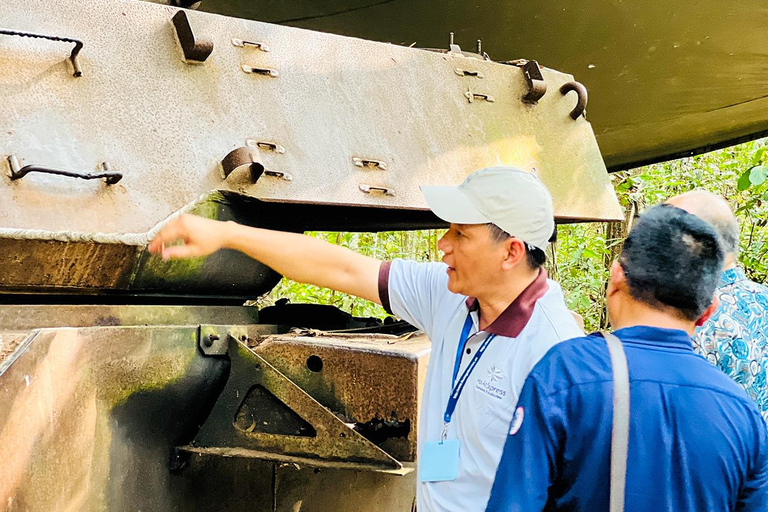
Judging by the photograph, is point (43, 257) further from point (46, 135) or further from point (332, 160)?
point (332, 160)

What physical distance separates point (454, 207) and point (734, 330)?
3.56ft

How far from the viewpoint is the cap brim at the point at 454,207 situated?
6.52 ft

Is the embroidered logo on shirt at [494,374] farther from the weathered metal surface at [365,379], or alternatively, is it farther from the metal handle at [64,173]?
the metal handle at [64,173]

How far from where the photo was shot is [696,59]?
5027 millimetres

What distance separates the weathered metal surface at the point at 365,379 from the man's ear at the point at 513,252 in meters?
0.43

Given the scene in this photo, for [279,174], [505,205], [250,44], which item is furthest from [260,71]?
[505,205]

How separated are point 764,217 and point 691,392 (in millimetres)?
8186

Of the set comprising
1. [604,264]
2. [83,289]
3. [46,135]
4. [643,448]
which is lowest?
[643,448]

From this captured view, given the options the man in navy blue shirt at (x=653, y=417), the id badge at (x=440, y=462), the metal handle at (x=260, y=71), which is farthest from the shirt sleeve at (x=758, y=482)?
the metal handle at (x=260, y=71)

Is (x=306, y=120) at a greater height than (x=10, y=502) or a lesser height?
greater

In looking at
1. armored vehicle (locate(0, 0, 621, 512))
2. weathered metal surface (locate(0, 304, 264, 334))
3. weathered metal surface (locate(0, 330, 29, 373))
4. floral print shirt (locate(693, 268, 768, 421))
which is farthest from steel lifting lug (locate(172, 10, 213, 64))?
floral print shirt (locate(693, 268, 768, 421))

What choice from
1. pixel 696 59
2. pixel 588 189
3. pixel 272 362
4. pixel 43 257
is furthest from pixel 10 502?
pixel 696 59

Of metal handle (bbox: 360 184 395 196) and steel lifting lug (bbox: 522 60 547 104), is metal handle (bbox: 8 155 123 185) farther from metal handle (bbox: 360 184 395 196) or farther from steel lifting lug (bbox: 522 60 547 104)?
steel lifting lug (bbox: 522 60 547 104)

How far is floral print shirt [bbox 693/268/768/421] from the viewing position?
2.56m
